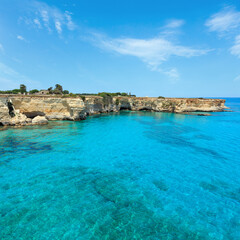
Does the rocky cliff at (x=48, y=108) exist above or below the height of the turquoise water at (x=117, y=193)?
above

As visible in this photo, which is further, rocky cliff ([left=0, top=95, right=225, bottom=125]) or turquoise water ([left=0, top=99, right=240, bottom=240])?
rocky cliff ([left=0, top=95, right=225, bottom=125])

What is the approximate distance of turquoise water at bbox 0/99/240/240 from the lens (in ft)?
27.0

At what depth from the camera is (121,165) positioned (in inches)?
637

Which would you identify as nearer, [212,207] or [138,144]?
[212,207]

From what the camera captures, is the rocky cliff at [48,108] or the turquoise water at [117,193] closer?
the turquoise water at [117,193]

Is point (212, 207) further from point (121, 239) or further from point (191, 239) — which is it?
point (121, 239)

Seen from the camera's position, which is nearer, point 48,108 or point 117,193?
point 117,193

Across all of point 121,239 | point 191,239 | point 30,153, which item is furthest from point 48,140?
point 191,239

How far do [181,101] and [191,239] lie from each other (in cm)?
7501

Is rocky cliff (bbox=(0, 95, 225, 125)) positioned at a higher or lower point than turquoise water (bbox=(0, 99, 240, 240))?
higher

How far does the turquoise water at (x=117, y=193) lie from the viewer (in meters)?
8.23

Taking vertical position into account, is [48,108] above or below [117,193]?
above

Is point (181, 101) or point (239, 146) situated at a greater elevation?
point (181, 101)

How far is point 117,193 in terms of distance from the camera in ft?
37.2
